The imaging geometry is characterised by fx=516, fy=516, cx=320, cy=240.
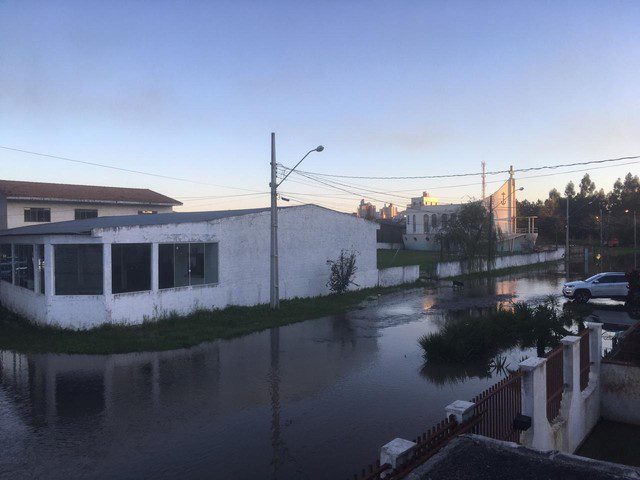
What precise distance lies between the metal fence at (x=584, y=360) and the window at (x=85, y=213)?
3741 cm

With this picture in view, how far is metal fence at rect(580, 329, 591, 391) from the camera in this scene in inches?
393

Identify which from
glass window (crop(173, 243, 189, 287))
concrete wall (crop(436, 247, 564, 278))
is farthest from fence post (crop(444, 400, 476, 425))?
concrete wall (crop(436, 247, 564, 278))

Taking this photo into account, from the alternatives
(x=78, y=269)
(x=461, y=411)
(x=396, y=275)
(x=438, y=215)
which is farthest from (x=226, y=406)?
(x=438, y=215)

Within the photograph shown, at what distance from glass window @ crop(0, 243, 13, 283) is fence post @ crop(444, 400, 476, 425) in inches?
893

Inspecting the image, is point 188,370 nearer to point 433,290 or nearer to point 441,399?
point 441,399

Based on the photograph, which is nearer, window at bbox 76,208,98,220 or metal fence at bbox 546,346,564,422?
metal fence at bbox 546,346,564,422

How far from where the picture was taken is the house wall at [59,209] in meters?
36.6

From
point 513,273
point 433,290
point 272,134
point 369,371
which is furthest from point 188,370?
point 513,273

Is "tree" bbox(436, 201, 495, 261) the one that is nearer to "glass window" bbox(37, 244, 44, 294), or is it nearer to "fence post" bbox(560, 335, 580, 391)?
"glass window" bbox(37, 244, 44, 294)

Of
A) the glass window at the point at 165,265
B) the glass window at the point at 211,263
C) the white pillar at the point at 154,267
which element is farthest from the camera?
the glass window at the point at 211,263

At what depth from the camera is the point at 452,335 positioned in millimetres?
14141

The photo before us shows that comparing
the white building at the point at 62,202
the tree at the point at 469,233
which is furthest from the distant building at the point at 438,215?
the white building at the point at 62,202

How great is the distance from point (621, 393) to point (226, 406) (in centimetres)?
800

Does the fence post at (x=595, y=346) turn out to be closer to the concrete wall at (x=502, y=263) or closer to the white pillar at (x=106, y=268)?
the white pillar at (x=106, y=268)
